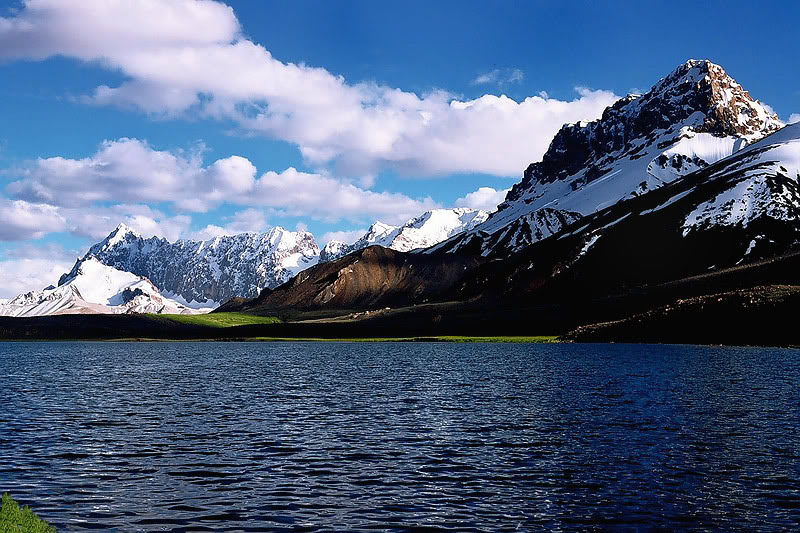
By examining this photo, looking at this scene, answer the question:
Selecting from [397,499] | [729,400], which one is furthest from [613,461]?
[729,400]

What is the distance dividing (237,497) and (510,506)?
13.1m

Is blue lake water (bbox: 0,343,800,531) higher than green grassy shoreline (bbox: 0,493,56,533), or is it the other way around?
green grassy shoreline (bbox: 0,493,56,533)

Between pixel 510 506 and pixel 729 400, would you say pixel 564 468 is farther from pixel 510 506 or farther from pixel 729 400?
pixel 729 400

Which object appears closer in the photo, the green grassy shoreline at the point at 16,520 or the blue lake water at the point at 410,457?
the green grassy shoreline at the point at 16,520

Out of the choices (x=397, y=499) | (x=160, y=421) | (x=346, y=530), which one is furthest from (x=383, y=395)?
(x=346, y=530)

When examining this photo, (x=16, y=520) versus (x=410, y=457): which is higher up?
(x=16, y=520)

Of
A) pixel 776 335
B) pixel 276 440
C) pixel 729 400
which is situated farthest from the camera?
pixel 776 335

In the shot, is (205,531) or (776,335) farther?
(776,335)

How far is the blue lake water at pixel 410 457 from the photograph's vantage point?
31859 millimetres

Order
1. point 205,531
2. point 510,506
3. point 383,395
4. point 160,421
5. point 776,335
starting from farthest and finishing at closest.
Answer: point 776,335 < point 383,395 < point 160,421 < point 510,506 < point 205,531

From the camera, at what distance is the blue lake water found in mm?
31859

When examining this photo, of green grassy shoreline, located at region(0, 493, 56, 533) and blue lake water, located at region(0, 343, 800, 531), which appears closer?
green grassy shoreline, located at region(0, 493, 56, 533)

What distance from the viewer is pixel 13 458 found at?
44.2 metres

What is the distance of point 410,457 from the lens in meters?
44.9
